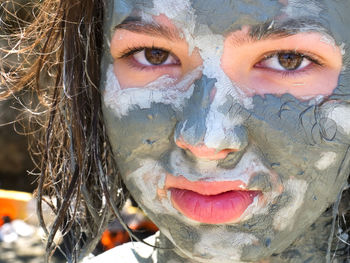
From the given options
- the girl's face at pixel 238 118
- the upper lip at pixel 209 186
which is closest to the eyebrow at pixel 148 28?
the girl's face at pixel 238 118

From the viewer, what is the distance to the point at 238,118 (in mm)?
1082

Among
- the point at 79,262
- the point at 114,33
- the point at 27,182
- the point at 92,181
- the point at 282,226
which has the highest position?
the point at 114,33

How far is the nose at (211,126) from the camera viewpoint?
1.06 metres

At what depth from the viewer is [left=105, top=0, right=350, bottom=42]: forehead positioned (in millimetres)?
1069

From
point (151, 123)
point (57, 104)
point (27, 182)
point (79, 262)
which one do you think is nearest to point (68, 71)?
point (57, 104)

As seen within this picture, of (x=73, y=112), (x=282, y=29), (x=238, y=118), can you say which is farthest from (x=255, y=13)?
(x=73, y=112)

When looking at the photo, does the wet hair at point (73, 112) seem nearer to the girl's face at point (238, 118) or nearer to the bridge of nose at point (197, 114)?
the girl's face at point (238, 118)

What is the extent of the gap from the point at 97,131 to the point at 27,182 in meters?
2.60

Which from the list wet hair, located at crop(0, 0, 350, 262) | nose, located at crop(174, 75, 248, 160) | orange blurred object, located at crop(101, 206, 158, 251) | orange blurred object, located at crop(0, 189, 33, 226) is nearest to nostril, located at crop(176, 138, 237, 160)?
nose, located at crop(174, 75, 248, 160)

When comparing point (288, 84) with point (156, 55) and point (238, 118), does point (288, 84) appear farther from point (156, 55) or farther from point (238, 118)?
point (156, 55)

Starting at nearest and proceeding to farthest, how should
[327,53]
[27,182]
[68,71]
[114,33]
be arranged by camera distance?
[327,53] < [114,33] < [68,71] < [27,182]

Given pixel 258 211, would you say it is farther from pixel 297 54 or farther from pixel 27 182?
pixel 27 182

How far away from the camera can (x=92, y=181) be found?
5.03ft

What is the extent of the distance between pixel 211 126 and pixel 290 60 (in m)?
0.19
